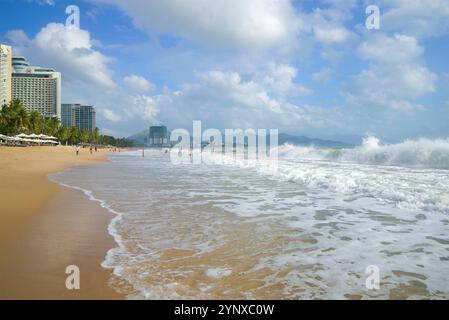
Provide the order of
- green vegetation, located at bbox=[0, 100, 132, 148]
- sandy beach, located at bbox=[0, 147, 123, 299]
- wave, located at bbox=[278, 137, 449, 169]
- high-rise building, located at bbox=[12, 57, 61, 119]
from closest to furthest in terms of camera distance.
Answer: sandy beach, located at bbox=[0, 147, 123, 299] < wave, located at bbox=[278, 137, 449, 169] < green vegetation, located at bbox=[0, 100, 132, 148] < high-rise building, located at bbox=[12, 57, 61, 119]

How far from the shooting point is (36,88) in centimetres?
18838

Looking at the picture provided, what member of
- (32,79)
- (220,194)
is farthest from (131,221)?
(32,79)

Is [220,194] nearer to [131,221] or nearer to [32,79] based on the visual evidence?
[131,221]

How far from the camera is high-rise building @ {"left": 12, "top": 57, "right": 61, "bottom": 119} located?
18438 centimetres

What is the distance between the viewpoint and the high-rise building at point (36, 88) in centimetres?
18438

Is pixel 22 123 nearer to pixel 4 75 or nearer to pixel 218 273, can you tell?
pixel 4 75

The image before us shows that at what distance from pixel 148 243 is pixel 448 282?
13.8 feet

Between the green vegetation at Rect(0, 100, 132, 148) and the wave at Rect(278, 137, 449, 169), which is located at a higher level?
the green vegetation at Rect(0, 100, 132, 148)

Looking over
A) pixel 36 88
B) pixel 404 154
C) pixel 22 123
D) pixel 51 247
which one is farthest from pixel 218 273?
pixel 36 88

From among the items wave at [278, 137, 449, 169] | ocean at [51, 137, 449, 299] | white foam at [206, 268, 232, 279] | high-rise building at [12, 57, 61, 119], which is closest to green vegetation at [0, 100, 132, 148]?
wave at [278, 137, 449, 169]

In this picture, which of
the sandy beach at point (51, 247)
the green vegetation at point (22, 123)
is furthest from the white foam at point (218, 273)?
the green vegetation at point (22, 123)

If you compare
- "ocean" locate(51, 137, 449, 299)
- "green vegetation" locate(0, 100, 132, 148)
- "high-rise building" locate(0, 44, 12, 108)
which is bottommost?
"ocean" locate(51, 137, 449, 299)

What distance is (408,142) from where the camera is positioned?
34.9m

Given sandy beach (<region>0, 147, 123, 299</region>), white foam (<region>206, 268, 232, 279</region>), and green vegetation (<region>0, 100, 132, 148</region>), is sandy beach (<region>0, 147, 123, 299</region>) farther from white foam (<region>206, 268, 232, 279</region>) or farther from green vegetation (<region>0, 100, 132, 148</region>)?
green vegetation (<region>0, 100, 132, 148</region>)
